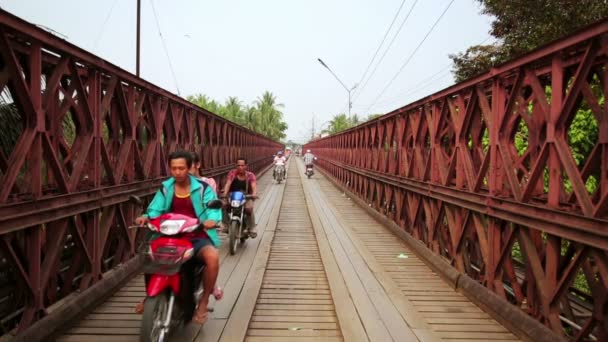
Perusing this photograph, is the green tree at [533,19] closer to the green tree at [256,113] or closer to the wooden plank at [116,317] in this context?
the wooden plank at [116,317]

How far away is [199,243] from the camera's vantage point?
3.83 m

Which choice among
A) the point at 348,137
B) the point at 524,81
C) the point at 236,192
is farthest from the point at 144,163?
the point at 348,137

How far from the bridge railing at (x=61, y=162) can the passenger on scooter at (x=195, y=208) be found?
842mm

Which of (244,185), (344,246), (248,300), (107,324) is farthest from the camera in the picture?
(244,185)

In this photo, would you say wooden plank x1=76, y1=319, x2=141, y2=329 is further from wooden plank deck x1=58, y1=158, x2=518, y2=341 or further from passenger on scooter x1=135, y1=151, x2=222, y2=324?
passenger on scooter x1=135, y1=151, x2=222, y2=324

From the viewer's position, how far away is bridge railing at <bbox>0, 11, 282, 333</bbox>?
3.44 m

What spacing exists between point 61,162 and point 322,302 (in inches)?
127

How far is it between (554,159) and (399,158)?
5477mm

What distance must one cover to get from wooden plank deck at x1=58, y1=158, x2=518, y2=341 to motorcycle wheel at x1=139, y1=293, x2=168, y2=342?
53 centimetres

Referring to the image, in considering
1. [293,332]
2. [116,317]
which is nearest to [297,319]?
[293,332]

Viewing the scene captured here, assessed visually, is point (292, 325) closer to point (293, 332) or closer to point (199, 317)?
point (293, 332)

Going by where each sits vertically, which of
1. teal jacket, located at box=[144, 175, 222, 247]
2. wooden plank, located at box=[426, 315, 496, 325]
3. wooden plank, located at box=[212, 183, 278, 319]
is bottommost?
wooden plank, located at box=[212, 183, 278, 319]

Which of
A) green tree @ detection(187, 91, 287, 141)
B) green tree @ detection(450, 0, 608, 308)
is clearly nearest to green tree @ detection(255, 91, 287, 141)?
green tree @ detection(187, 91, 287, 141)

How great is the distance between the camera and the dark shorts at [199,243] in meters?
3.79
